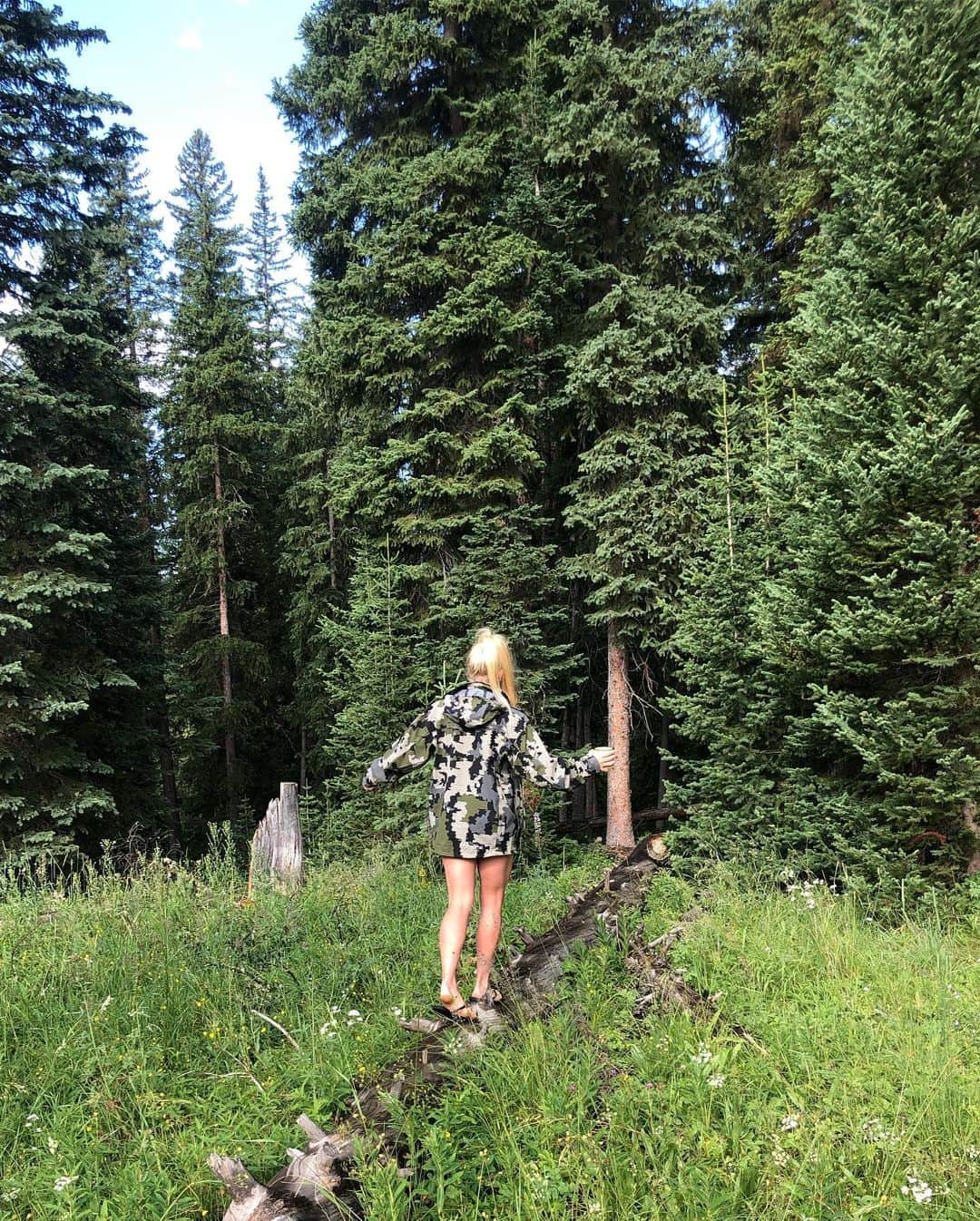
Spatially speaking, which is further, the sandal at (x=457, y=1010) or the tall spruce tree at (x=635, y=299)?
the tall spruce tree at (x=635, y=299)

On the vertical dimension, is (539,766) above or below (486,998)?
above

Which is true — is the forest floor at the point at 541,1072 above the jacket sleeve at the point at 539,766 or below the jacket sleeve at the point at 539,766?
below

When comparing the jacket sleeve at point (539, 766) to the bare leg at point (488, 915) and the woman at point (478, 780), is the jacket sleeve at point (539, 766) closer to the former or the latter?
the woman at point (478, 780)

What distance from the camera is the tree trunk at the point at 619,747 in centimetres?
1080

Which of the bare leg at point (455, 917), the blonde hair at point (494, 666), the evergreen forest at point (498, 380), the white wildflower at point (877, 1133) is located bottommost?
the white wildflower at point (877, 1133)

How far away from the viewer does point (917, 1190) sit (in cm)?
208

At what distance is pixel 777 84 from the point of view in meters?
10.2

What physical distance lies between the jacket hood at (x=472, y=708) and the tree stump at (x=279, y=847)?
130 inches

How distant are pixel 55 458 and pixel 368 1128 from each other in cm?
1154

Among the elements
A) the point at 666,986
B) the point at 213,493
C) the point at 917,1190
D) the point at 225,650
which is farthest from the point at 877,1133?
the point at 213,493

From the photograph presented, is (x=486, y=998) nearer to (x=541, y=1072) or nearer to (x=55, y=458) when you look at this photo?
(x=541, y=1072)

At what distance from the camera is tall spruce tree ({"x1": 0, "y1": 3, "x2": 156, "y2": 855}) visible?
388 inches

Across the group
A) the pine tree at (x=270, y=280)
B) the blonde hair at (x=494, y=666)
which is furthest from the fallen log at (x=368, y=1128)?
the pine tree at (x=270, y=280)

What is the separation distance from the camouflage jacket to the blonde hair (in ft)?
0.21
